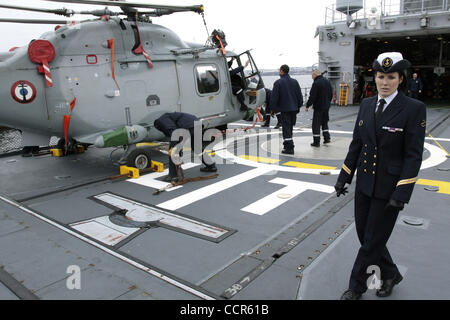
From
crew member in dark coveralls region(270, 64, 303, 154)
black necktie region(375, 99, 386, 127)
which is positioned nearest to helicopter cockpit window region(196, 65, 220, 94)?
crew member in dark coveralls region(270, 64, 303, 154)

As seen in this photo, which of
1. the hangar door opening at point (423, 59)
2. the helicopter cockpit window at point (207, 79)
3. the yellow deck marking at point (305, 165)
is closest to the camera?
the yellow deck marking at point (305, 165)

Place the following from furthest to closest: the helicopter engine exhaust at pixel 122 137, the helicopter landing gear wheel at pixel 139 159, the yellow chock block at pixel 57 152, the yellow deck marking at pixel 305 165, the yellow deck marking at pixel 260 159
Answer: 1. the yellow chock block at pixel 57 152
2. the yellow deck marking at pixel 260 159
3. the yellow deck marking at pixel 305 165
4. the helicopter landing gear wheel at pixel 139 159
5. the helicopter engine exhaust at pixel 122 137

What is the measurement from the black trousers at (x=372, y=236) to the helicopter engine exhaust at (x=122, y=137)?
4.74 meters

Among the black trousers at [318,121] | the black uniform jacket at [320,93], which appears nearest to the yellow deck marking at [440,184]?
the black trousers at [318,121]

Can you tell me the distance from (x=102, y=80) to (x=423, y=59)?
2575cm

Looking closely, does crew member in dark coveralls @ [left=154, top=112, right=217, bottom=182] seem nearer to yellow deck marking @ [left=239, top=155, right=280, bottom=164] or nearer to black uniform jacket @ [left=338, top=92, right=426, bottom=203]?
yellow deck marking @ [left=239, top=155, right=280, bottom=164]

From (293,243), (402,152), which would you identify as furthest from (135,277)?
(402,152)

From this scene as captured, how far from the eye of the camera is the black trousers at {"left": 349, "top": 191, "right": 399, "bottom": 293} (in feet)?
8.47

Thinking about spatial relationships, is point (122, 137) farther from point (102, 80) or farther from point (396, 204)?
point (396, 204)

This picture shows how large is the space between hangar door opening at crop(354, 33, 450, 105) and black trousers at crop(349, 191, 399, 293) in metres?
19.1

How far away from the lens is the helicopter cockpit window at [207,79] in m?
7.80

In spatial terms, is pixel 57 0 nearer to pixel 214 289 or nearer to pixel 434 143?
pixel 214 289

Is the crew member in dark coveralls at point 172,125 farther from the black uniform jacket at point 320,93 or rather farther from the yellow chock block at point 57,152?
the black uniform jacket at point 320,93

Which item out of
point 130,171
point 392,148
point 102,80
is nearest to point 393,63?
point 392,148
